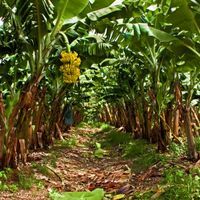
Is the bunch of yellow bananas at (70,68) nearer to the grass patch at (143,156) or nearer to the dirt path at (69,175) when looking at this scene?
the dirt path at (69,175)

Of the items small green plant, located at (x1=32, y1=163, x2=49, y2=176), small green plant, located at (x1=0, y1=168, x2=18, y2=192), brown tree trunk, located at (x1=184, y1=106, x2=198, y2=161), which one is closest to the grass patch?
brown tree trunk, located at (x1=184, y1=106, x2=198, y2=161)

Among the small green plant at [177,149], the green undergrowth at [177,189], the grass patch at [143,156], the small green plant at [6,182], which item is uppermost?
the small green plant at [6,182]

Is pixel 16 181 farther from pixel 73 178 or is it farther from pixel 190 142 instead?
pixel 190 142

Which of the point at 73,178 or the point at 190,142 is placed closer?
the point at 190,142

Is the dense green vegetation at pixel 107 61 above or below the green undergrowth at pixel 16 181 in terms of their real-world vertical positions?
above

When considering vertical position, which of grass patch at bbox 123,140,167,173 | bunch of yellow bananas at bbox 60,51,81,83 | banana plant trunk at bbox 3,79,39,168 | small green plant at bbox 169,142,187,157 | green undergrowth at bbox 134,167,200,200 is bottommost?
grass patch at bbox 123,140,167,173

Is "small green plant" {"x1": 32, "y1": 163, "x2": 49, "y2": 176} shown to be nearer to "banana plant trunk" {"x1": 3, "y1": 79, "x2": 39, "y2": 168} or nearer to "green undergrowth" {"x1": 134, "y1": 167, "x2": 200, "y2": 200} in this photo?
"banana plant trunk" {"x1": 3, "y1": 79, "x2": 39, "y2": 168}

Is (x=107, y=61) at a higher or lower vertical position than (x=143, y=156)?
higher

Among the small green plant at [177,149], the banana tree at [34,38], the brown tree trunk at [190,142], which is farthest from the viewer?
the small green plant at [177,149]

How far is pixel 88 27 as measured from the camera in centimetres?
537

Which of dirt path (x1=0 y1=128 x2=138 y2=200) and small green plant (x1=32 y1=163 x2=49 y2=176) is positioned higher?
small green plant (x1=32 y1=163 x2=49 y2=176)

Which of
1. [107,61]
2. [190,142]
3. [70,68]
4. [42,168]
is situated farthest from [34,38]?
[107,61]

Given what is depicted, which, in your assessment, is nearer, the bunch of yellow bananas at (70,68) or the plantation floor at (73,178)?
the bunch of yellow bananas at (70,68)

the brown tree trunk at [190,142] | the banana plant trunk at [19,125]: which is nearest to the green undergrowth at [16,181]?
the banana plant trunk at [19,125]
